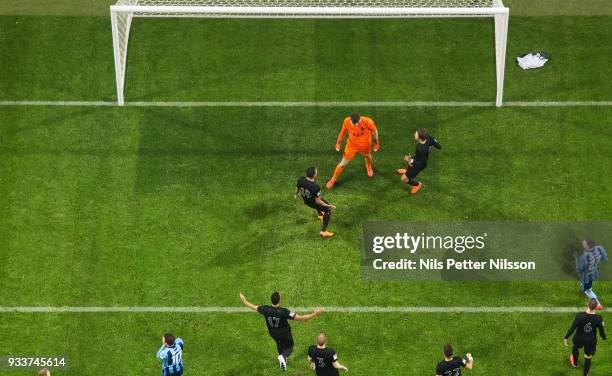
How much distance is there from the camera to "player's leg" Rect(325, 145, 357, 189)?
25.0m

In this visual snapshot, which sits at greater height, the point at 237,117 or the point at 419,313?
the point at 237,117

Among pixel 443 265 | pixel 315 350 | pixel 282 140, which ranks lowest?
pixel 315 350

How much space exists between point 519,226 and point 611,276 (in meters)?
1.77

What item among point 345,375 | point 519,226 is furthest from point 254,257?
point 519,226

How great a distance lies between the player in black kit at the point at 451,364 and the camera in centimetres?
2122

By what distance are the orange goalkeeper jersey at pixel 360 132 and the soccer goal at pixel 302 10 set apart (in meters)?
2.11

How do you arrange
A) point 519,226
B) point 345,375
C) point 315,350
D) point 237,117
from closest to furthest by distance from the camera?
point 315,350 → point 345,375 → point 519,226 → point 237,117

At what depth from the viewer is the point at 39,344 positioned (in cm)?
2311

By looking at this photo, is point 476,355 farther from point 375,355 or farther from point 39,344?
point 39,344

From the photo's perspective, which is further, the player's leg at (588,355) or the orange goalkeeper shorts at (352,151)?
the orange goalkeeper shorts at (352,151)

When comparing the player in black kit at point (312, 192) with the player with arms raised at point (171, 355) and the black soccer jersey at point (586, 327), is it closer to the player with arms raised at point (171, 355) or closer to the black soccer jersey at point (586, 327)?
the player with arms raised at point (171, 355)

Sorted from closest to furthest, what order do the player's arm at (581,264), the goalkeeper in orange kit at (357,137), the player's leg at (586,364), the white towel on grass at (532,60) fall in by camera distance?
the player's leg at (586,364) < the player's arm at (581,264) < the goalkeeper in orange kit at (357,137) < the white towel on grass at (532,60)

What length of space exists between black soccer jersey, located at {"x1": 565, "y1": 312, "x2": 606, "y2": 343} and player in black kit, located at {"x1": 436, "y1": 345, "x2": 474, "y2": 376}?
1735 millimetres

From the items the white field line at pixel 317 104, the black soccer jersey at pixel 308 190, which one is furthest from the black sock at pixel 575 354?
the white field line at pixel 317 104
